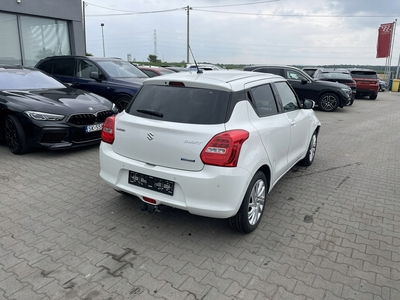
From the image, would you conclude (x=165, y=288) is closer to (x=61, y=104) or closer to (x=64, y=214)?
(x=64, y=214)

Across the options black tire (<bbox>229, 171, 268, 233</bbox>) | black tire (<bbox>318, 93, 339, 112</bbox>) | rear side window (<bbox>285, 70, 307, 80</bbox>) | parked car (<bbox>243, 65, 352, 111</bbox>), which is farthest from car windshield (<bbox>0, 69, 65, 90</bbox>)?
black tire (<bbox>318, 93, 339, 112</bbox>)

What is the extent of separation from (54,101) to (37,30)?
871cm

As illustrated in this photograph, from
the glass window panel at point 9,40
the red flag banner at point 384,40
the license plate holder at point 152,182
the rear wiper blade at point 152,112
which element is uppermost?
the red flag banner at point 384,40

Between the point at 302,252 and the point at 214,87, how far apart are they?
5.92 ft

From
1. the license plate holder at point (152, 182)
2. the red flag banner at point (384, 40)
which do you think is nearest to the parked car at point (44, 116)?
the license plate holder at point (152, 182)

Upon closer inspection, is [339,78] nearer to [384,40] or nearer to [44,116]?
[44,116]

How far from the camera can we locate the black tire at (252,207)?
3105mm

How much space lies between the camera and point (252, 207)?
10.8 ft

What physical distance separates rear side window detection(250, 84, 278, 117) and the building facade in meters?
11.1

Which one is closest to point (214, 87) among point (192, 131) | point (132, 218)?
point (192, 131)


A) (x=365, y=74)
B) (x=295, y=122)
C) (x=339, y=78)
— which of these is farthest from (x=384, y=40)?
(x=295, y=122)

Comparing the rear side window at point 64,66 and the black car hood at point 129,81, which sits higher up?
the rear side window at point 64,66

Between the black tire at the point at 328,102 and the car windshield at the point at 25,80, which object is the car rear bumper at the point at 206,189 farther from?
the black tire at the point at 328,102

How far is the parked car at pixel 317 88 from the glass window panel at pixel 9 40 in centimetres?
903
